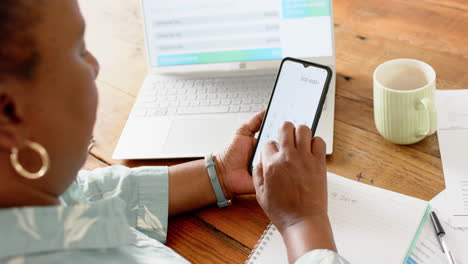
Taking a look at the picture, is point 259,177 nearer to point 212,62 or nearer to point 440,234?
point 440,234

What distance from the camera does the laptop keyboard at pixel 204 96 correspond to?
0.97 metres

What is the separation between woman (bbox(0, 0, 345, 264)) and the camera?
19.0 inches

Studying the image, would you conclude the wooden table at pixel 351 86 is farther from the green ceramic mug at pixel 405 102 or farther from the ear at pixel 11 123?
the ear at pixel 11 123

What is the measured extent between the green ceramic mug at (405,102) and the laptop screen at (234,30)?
15 centimetres

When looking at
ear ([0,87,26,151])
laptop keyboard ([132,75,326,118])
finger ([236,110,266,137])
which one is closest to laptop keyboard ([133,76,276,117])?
laptop keyboard ([132,75,326,118])

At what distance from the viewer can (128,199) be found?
31.5 inches

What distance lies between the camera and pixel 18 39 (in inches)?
18.2

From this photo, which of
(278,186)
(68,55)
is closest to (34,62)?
(68,55)

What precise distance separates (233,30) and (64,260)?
1.91 feet

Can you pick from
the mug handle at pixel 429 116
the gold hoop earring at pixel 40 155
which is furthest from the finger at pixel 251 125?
the gold hoop earring at pixel 40 155

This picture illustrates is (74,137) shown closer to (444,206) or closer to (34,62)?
(34,62)

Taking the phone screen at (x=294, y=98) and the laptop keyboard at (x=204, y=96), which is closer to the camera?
the phone screen at (x=294, y=98)

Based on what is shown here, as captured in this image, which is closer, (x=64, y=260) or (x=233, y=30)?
(x=64, y=260)

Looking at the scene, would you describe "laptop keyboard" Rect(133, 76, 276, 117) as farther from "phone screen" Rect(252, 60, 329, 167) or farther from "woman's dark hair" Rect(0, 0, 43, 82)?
"woman's dark hair" Rect(0, 0, 43, 82)
